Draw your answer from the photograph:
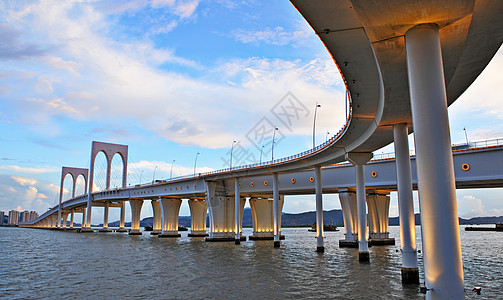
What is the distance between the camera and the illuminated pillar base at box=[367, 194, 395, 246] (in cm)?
5300

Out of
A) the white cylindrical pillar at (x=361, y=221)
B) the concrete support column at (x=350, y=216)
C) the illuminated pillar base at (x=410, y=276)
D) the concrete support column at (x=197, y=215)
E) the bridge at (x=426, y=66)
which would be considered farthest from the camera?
the concrete support column at (x=197, y=215)

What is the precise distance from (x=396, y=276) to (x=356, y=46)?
51.4 ft

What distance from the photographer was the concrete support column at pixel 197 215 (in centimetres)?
7944

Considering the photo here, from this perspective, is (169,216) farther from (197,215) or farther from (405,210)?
(405,210)

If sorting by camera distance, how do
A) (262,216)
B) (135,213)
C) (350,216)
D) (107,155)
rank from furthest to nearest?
1. (107,155)
2. (135,213)
3. (262,216)
4. (350,216)

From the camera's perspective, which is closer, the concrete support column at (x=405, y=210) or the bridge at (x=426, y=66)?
the bridge at (x=426, y=66)

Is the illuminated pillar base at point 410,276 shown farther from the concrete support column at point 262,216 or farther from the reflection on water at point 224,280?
the concrete support column at point 262,216

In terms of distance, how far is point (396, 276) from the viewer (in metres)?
23.3

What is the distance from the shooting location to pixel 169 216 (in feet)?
268

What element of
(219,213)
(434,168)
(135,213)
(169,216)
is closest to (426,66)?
(434,168)

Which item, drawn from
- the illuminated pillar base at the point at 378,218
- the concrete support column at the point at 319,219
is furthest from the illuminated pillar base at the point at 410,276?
the illuminated pillar base at the point at 378,218

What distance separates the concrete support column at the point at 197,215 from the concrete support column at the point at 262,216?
14819mm

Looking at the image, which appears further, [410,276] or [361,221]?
[361,221]

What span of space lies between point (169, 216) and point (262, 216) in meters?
23.0
